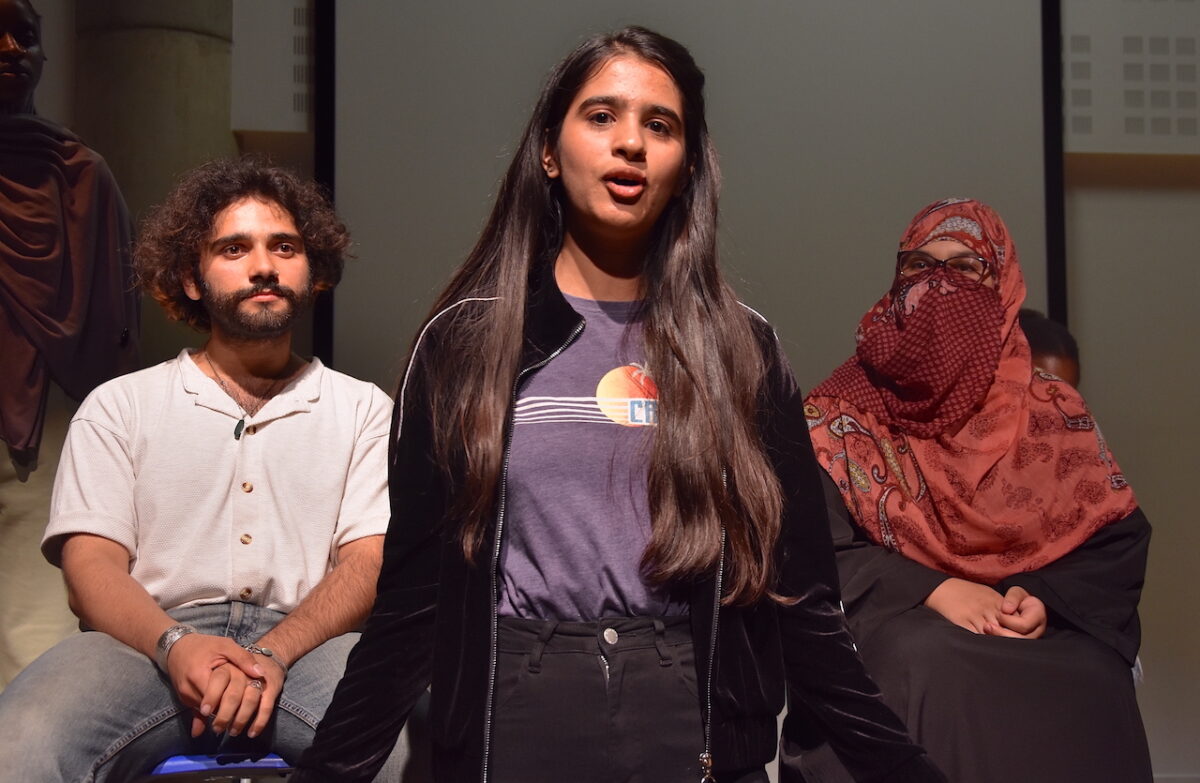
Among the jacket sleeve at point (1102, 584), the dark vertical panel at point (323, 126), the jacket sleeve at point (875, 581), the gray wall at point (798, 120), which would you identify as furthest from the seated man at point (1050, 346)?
the dark vertical panel at point (323, 126)

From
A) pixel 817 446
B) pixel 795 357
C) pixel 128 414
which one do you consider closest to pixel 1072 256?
pixel 795 357

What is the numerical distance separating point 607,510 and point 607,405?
16 cm

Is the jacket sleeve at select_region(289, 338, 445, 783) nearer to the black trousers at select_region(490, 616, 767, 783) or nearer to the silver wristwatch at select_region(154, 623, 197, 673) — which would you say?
the black trousers at select_region(490, 616, 767, 783)

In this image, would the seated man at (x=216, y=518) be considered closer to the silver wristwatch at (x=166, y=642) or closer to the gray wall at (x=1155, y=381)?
the silver wristwatch at (x=166, y=642)

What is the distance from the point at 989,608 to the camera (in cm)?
Result: 265

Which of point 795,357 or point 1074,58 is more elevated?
point 1074,58

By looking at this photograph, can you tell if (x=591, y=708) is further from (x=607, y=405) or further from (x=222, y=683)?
(x=222, y=683)

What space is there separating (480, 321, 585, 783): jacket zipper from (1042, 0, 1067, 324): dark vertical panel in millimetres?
2500

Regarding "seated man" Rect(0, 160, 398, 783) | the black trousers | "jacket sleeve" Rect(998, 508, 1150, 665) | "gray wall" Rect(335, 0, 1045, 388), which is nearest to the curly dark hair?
"seated man" Rect(0, 160, 398, 783)

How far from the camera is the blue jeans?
2096 millimetres

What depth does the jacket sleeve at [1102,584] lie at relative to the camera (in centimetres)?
262

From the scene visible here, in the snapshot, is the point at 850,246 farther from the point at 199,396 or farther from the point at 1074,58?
the point at 199,396

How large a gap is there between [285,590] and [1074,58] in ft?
9.58

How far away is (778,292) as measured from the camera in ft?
12.8
